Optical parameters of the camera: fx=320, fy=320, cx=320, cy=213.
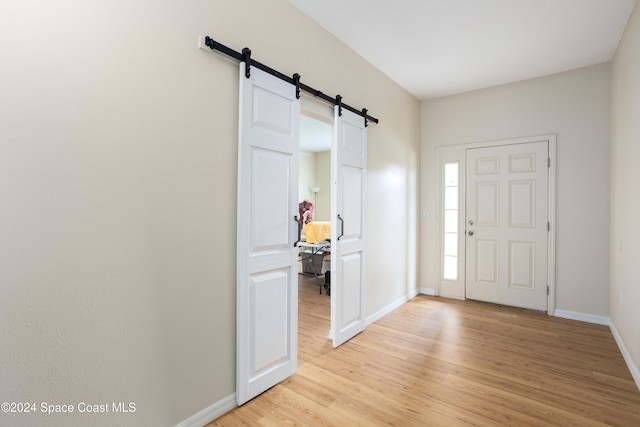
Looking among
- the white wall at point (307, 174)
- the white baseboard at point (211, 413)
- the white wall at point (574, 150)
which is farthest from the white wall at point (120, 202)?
the white wall at point (307, 174)

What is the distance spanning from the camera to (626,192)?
2.66m

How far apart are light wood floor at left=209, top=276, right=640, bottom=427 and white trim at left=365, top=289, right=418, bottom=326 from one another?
0.42ft

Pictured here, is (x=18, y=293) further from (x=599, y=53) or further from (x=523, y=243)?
(x=599, y=53)

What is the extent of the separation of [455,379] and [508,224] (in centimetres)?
246

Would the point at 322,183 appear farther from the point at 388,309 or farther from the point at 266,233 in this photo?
the point at 266,233

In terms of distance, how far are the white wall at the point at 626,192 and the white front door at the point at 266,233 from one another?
2.50 m

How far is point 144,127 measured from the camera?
1.59 metres

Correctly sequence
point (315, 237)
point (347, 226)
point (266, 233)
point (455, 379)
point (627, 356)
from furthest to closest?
point (315, 237), point (347, 226), point (627, 356), point (455, 379), point (266, 233)

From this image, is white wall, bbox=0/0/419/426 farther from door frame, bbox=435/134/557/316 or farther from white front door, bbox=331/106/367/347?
door frame, bbox=435/134/557/316

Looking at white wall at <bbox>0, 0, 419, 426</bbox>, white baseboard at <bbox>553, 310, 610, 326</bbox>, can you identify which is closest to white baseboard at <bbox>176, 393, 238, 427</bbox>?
white wall at <bbox>0, 0, 419, 426</bbox>

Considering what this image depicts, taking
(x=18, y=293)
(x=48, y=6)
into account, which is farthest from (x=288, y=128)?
(x=18, y=293)

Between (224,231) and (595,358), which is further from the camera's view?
(595,358)

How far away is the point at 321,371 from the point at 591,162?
3.64 m

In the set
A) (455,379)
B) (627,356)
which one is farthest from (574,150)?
(455,379)
